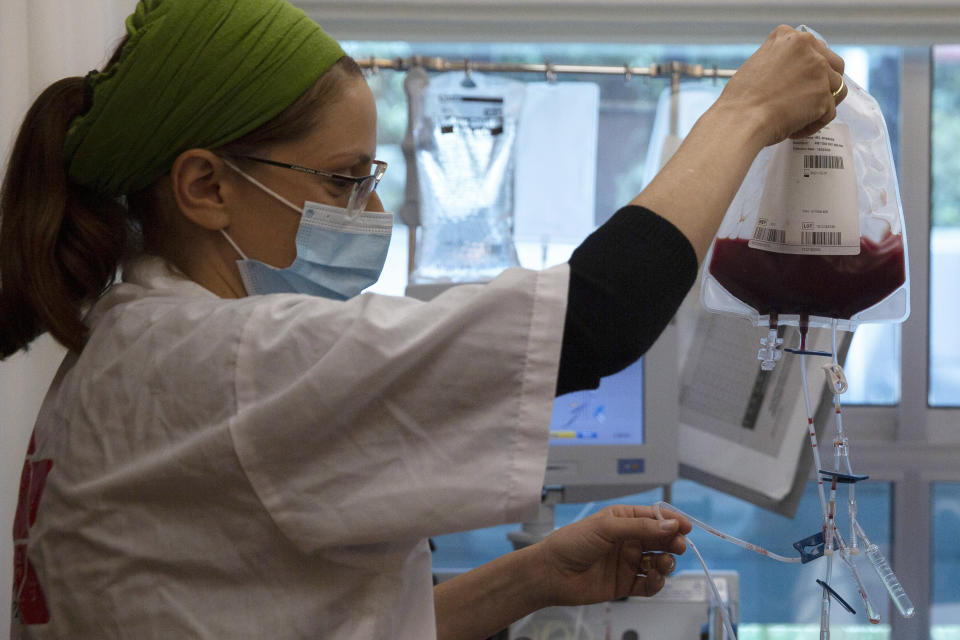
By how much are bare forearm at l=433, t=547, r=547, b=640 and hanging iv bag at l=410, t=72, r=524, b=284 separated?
1154 mm

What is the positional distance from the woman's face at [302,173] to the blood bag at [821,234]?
402 millimetres

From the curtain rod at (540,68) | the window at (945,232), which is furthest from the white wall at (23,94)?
the window at (945,232)

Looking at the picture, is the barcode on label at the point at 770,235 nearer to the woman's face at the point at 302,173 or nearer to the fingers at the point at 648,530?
the fingers at the point at 648,530

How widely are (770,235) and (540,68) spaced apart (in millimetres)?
1361

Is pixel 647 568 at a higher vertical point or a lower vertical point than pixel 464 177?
lower

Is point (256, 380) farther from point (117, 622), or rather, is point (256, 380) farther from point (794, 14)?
point (794, 14)

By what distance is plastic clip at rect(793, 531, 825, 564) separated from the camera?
3.13ft

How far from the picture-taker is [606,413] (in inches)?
80.0

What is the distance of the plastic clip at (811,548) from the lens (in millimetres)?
953

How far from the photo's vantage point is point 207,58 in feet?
2.56

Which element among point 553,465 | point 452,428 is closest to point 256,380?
point 452,428

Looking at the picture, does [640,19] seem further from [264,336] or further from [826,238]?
[264,336]

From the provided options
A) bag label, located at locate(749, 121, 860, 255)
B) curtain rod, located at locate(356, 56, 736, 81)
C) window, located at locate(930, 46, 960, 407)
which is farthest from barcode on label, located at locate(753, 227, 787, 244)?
window, located at locate(930, 46, 960, 407)

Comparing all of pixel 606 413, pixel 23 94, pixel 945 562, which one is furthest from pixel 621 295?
pixel 945 562
